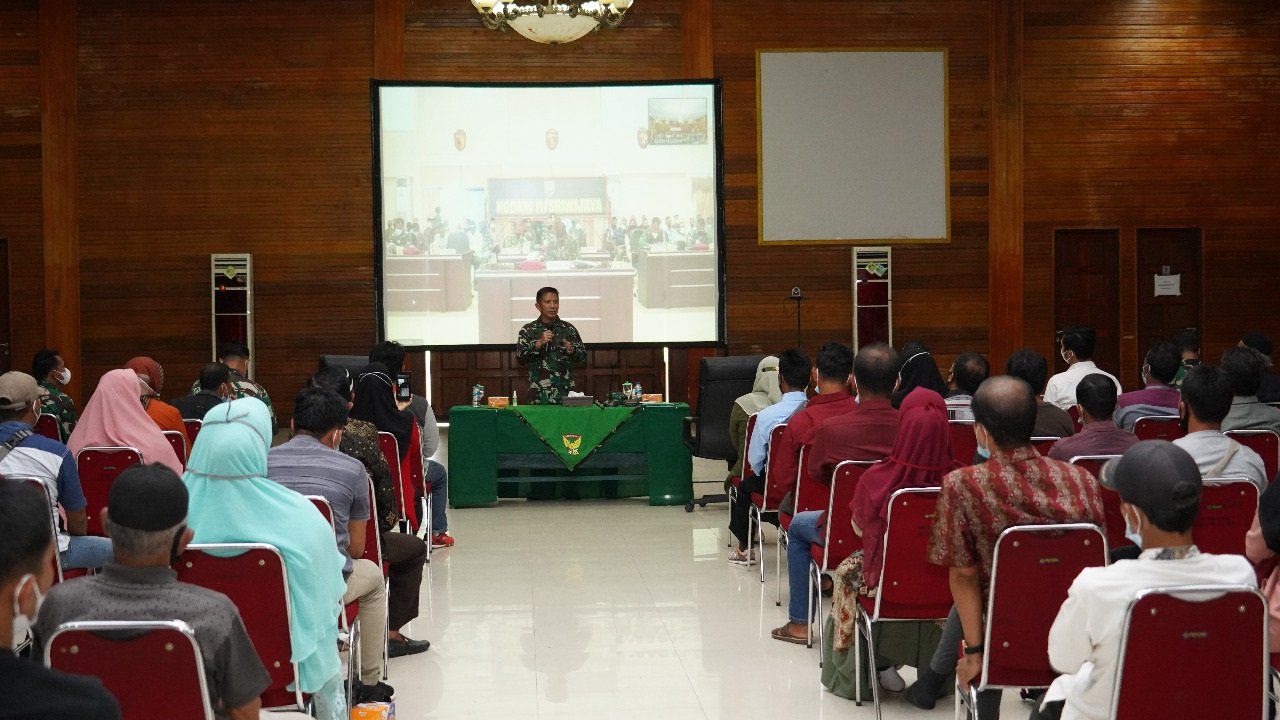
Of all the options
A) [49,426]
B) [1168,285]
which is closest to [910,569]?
[49,426]

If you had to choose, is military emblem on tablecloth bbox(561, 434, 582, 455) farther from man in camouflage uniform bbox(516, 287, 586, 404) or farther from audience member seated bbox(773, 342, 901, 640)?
audience member seated bbox(773, 342, 901, 640)

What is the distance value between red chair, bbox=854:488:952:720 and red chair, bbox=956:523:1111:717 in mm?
637

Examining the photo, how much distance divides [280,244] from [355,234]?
2.23ft

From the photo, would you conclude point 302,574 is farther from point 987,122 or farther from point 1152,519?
point 987,122

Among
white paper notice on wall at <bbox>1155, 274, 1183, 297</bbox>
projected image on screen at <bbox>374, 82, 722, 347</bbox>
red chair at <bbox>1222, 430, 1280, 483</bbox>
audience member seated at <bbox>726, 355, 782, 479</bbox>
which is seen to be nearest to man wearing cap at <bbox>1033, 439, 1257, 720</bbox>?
red chair at <bbox>1222, 430, 1280, 483</bbox>

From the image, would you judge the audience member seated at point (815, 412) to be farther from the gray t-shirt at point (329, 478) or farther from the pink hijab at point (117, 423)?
the pink hijab at point (117, 423)

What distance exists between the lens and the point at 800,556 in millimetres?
5125

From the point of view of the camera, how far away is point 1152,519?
2.55 m

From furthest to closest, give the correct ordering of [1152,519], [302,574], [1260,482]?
[1260,482]
[302,574]
[1152,519]

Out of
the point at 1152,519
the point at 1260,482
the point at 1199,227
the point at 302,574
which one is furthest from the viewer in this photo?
the point at 1199,227

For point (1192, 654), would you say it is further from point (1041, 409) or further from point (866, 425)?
point (1041, 409)

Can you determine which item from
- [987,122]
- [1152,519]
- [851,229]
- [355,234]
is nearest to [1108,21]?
[987,122]

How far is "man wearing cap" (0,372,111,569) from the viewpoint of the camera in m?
4.26

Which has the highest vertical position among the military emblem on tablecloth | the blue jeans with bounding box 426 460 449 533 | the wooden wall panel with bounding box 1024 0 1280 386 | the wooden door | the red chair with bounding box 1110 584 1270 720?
the wooden wall panel with bounding box 1024 0 1280 386
